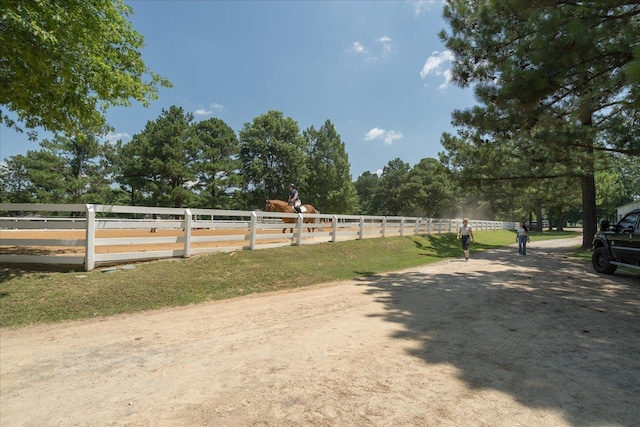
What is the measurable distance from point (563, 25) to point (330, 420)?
813 centimetres

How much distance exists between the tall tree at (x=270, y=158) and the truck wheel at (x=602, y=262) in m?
34.0

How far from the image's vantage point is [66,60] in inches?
276

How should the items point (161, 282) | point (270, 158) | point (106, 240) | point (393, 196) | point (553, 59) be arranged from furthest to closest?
point (393, 196) → point (270, 158) → point (106, 240) → point (161, 282) → point (553, 59)

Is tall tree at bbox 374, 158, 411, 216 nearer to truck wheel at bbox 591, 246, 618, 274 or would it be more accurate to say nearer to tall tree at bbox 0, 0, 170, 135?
truck wheel at bbox 591, 246, 618, 274

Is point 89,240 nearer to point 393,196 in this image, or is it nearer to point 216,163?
point 216,163

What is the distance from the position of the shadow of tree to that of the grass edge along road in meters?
2.35

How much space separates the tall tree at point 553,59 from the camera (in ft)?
20.5

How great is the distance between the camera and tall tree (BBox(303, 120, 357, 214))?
41.7m

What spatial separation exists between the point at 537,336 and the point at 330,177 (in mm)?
38017

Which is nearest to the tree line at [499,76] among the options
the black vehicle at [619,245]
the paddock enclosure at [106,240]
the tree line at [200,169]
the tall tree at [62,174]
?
the black vehicle at [619,245]

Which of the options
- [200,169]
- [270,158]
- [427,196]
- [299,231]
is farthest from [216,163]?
[427,196]

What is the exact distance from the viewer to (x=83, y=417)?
2672 millimetres

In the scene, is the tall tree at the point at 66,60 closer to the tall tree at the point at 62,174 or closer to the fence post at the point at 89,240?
the fence post at the point at 89,240

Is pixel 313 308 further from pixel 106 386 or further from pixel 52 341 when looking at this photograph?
pixel 52 341
